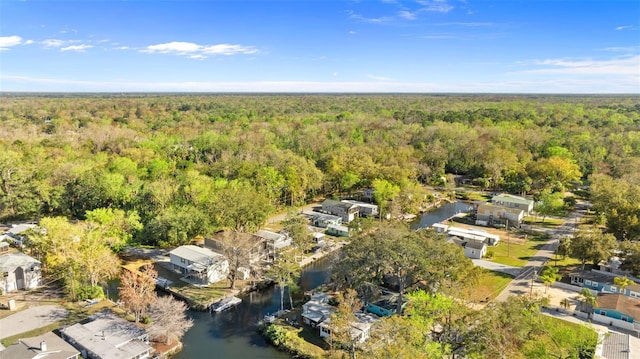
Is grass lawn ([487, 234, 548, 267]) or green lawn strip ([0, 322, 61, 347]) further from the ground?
green lawn strip ([0, 322, 61, 347])

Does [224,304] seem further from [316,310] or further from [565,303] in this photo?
[565,303]

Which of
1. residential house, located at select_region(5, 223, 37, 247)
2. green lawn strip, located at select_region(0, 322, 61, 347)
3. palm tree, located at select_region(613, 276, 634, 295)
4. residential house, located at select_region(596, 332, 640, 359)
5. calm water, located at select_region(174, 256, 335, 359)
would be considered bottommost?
calm water, located at select_region(174, 256, 335, 359)

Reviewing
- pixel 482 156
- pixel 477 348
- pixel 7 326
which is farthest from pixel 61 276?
pixel 482 156

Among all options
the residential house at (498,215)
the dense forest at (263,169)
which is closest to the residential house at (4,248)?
the dense forest at (263,169)

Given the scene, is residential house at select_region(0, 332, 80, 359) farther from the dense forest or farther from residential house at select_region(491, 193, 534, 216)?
residential house at select_region(491, 193, 534, 216)

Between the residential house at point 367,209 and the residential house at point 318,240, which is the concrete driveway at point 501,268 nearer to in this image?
the residential house at point 318,240

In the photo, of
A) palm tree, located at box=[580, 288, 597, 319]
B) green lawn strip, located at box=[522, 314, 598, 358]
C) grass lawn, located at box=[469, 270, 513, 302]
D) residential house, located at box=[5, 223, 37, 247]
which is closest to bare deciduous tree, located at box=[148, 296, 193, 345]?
green lawn strip, located at box=[522, 314, 598, 358]

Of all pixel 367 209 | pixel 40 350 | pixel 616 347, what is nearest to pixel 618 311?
pixel 616 347
